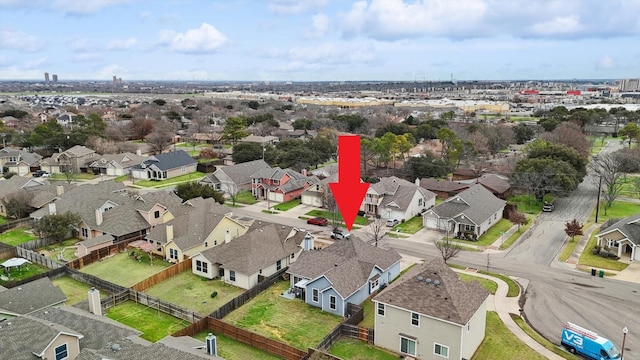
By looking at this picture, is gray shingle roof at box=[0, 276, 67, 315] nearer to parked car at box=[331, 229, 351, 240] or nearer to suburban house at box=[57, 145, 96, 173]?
parked car at box=[331, 229, 351, 240]

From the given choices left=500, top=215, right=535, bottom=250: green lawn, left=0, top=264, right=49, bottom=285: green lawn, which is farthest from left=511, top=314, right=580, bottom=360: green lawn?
left=0, top=264, right=49, bottom=285: green lawn

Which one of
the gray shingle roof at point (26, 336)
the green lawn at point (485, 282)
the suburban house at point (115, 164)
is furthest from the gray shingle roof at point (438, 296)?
the suburban house at point (115, 164)

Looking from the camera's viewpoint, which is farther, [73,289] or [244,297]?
[73,289]

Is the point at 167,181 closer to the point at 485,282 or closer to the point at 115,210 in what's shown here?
the point at 115,210

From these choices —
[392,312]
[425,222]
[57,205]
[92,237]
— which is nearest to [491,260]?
[425,222]

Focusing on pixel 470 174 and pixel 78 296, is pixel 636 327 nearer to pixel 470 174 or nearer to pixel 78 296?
pixel 78 296

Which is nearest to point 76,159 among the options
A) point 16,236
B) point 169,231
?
point 16,236
